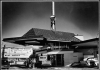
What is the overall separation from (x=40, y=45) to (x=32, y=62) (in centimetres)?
190

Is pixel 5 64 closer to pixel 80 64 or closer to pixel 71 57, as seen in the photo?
pixel 71 57

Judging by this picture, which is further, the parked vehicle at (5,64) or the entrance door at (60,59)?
the entrance door at (60,59)

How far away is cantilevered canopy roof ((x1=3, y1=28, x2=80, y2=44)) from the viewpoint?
13291mm

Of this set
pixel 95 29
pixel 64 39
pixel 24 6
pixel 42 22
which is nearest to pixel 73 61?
pixel 64 39

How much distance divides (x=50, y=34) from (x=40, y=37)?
2.05m

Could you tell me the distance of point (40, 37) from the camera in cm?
1276

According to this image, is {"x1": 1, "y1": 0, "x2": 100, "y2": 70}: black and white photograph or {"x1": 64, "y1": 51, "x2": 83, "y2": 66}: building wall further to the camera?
{"x1": 64, "y1": 51, "x2": 83, "y2": 66}: building wall

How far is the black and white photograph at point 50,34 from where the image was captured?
12391 millimetres

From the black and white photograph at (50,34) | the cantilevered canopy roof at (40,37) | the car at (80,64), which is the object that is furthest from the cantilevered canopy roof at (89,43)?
the car at (80,64)

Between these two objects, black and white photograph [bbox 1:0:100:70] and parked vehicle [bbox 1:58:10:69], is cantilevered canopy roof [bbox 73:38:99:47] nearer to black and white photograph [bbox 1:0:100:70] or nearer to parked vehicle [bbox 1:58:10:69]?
black and white photograph [bbox 1:0:100:70]

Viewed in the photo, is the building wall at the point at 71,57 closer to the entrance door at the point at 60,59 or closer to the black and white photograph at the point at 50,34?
the black and white photograph at the point at 50,34

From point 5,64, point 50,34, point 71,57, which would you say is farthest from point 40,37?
point 5,64

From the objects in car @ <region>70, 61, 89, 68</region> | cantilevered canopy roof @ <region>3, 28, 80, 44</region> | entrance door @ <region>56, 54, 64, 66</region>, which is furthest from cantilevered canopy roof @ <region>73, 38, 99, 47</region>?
entrance door @ <region>56, 54, 64, 66</region>

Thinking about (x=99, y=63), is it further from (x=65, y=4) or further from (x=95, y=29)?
(x=65, y=4)
